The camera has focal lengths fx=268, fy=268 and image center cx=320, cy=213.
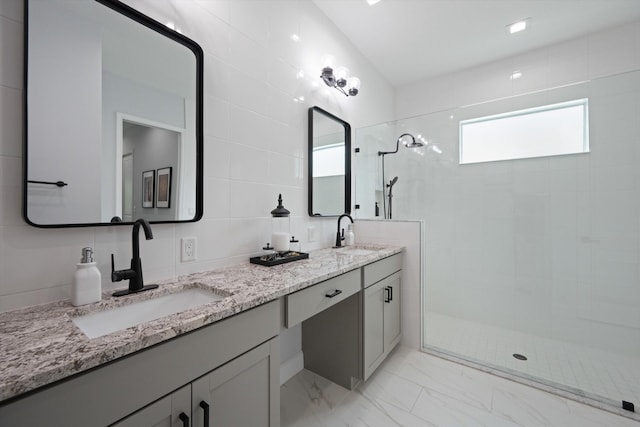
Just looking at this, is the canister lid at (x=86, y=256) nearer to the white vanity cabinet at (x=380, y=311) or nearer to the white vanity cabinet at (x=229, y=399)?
the white vanity cabinet at (x=229, y=399)

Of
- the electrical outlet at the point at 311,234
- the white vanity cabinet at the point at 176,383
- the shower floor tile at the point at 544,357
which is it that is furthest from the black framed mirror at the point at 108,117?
the shower floor tile at the point at 544,357

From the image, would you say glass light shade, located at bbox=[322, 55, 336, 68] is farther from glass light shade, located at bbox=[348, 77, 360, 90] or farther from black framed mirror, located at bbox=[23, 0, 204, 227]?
black framed mirror, located at bbox=[23, 0, 204, 227]

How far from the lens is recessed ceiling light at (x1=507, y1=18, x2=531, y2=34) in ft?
7.59

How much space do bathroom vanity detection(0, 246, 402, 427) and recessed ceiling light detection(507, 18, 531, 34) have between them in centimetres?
261

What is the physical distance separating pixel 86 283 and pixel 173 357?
0.45 m

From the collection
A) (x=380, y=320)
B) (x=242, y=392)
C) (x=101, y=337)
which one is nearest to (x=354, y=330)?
(x=380, y=320)

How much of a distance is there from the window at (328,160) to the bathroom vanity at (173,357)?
0.93m

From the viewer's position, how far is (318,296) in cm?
130

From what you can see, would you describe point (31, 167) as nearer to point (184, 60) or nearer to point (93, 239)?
point (93, 239)

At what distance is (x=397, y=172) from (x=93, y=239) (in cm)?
253

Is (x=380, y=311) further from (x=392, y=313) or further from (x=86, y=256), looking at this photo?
(x=86, y=256)

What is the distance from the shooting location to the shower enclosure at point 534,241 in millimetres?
1912

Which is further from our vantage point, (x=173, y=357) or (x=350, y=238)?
(x=350, y=238)

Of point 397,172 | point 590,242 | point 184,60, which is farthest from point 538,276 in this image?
point 184,60
